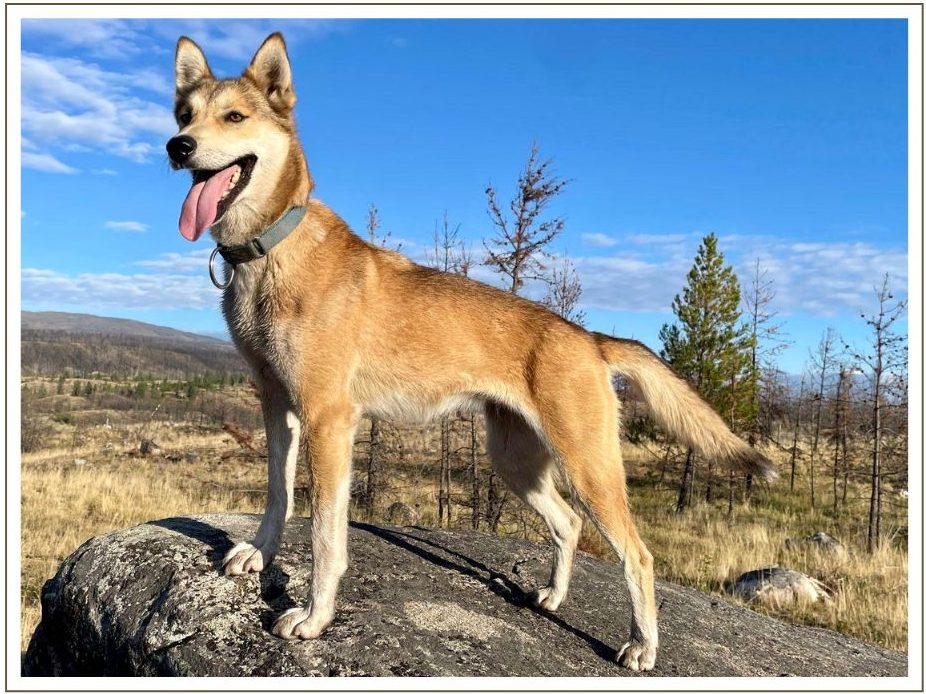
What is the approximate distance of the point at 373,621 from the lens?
470cm

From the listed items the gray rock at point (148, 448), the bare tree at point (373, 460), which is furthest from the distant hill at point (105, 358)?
the bare tree at point (373, 460)

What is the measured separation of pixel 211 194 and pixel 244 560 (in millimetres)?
2745

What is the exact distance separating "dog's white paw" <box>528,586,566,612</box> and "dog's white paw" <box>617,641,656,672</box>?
764 millimetres

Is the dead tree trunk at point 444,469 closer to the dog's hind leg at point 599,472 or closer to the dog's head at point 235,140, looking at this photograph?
the dog's hind leg at point 599,472

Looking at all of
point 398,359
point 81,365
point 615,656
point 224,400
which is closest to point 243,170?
point 398,359

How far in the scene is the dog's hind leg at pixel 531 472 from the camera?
580 cm

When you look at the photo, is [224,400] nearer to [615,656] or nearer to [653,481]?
[653,481]

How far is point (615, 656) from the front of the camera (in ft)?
16.4

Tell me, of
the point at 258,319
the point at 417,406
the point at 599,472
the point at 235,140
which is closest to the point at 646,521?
the point at 599,472

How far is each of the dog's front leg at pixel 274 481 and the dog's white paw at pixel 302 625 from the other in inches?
29.0

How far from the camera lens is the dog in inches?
183

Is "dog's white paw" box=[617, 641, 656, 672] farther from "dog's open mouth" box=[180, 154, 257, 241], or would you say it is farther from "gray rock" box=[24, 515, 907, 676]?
"dog's open mouth" box=[180, 154, 257, 241]

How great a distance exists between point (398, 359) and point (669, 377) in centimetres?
236

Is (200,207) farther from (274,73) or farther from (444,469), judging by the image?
(444,469)
